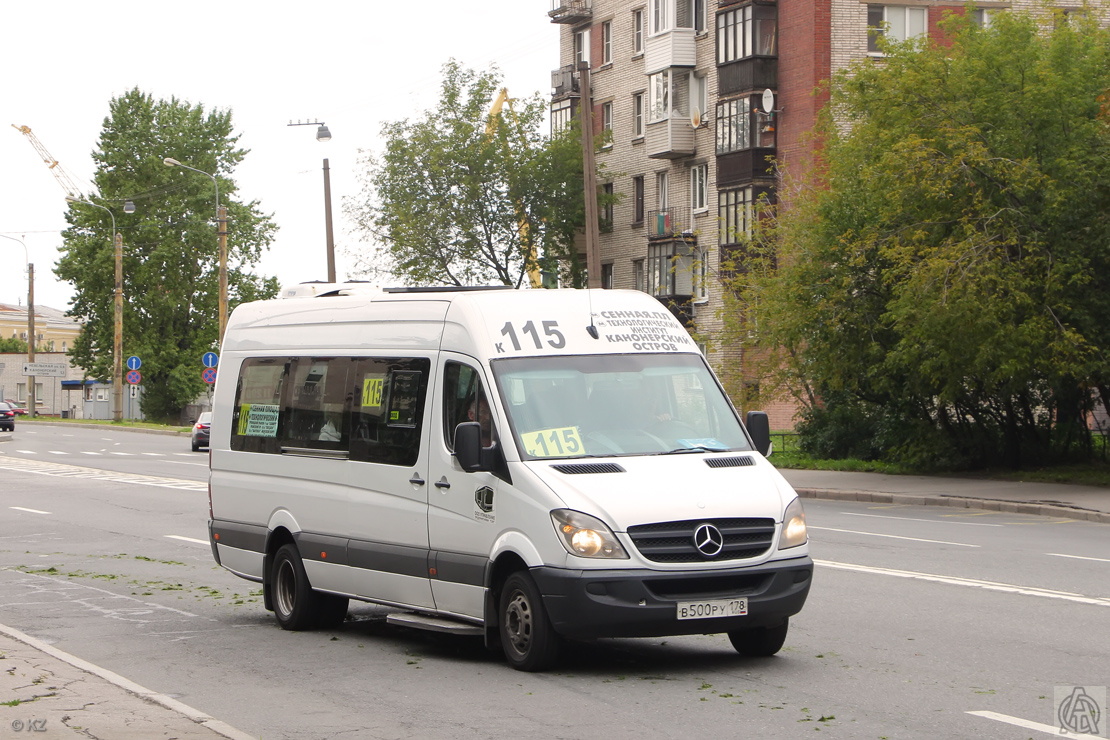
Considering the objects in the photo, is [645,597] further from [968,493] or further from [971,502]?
[968,493]

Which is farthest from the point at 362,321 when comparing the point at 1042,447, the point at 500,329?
the point at 1042,447

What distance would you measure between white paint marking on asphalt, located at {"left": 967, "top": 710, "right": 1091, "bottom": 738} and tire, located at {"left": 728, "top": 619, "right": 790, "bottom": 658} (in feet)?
6.00

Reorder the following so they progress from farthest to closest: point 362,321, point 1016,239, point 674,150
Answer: point 674,150, point 1016,239, point 362,321

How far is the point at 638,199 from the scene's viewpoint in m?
57.4

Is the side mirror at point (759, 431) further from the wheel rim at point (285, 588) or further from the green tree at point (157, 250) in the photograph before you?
the green tree at point (157, 250)

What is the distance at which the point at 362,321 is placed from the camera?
35.5ft

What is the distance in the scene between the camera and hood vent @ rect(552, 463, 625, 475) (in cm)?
869

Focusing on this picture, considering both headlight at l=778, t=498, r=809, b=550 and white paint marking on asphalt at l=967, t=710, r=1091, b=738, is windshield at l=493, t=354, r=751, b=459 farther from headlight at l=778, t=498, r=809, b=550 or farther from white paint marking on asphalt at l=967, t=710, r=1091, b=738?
white paint marking on asphalt at l=967, t=710, r=1091, b=738

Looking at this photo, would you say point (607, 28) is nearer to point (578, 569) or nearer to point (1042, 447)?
point (1042, 447)

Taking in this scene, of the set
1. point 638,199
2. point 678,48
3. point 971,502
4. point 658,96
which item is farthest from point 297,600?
point 638,199

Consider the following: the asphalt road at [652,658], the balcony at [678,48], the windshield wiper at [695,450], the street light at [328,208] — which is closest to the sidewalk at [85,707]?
the asphalt road at [652,658]

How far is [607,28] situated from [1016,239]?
35.7 metres

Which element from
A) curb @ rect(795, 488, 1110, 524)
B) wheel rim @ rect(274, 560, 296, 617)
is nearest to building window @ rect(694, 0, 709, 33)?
curb @ rect(795, 488, 1110, 524)

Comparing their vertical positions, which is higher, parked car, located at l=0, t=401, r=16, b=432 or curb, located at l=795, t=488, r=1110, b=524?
parked car, located at l=0, t=401, r=16, b=432
